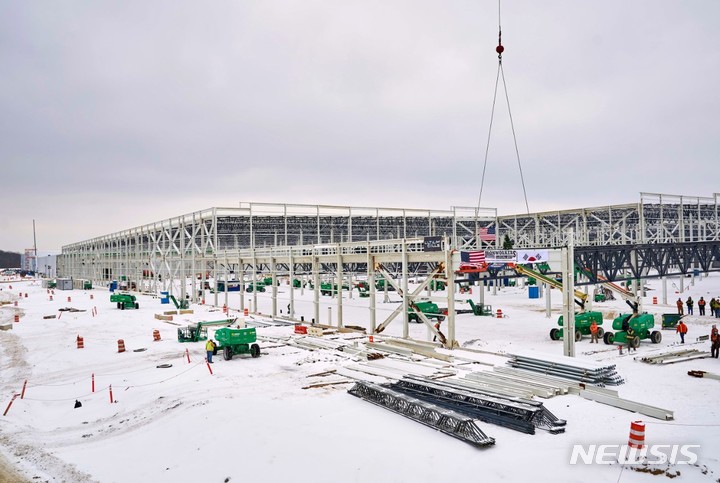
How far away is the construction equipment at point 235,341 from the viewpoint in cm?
2202

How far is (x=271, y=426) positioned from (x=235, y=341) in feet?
31.7

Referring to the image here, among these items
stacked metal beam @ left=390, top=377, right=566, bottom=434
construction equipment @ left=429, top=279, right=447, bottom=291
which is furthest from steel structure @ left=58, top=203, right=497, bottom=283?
stacked metal beam @ left=390, top=377, right=566, bottom=434

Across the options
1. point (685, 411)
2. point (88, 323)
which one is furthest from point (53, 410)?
point (88, 323)

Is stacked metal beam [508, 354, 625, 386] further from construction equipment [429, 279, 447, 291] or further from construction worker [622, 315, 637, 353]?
construction equipment [429, 279, 447, 291]

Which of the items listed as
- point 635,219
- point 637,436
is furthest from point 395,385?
point 635,219

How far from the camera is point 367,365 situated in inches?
789

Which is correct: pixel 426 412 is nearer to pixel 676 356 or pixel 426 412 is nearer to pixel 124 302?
pixel 676 356

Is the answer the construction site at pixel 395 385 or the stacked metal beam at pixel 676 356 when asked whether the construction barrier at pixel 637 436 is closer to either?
the construction site at pixel 395 385

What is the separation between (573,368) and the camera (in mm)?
17016

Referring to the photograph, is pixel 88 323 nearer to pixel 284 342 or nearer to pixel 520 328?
pixel 284 342

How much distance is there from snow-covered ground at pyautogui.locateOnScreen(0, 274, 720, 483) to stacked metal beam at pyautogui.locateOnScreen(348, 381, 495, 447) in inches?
10.0

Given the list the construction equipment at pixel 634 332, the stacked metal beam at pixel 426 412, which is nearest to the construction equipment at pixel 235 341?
the stacked metal beam at pixel 426 412

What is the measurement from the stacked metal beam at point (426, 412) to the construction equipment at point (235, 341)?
26.9ft

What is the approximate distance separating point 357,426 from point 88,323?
1292 inches
